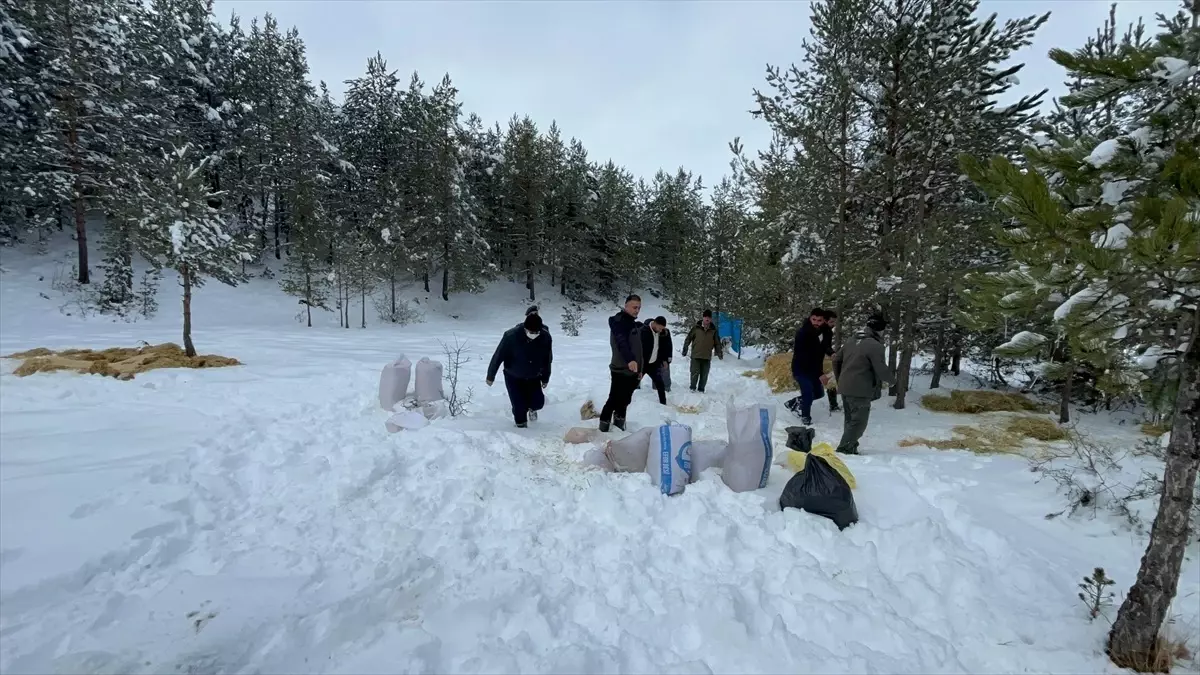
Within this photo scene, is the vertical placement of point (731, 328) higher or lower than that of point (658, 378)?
higher

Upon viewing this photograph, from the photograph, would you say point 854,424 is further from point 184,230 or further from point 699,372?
point 184,230

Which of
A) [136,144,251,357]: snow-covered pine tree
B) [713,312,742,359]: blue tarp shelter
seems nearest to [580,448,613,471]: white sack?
[136,144,251,357]: snow-covered pine tree

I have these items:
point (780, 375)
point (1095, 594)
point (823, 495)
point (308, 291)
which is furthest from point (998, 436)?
point (308, 291)

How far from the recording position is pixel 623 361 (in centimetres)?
667

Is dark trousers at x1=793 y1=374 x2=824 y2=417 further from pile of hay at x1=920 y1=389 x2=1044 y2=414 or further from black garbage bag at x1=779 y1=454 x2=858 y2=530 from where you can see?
black garbage bag at x1=779 y1=454 x2=858 y2=530

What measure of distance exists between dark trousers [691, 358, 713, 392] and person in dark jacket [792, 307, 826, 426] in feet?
7.57

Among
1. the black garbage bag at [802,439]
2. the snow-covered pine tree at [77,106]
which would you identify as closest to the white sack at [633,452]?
the black garbage bag at [802,439]

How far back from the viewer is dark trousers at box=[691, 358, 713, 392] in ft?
32.3

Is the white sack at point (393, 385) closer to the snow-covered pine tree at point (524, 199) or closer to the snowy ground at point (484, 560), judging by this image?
the snowy ground at point (484, 560)

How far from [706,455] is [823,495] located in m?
1.18

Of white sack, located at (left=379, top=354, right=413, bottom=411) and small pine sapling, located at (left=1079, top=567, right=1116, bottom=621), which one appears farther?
white sack, located at (left=379, top=354, right=413, bottom=411)

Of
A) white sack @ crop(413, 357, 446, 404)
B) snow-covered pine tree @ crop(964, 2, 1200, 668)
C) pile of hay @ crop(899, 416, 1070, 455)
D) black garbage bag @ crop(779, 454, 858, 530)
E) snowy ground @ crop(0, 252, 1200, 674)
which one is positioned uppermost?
snow-covered pine tree @ crop(964, 2, 1200, 668)

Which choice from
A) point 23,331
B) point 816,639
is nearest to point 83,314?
point 23,331

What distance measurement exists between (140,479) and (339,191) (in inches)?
1185
